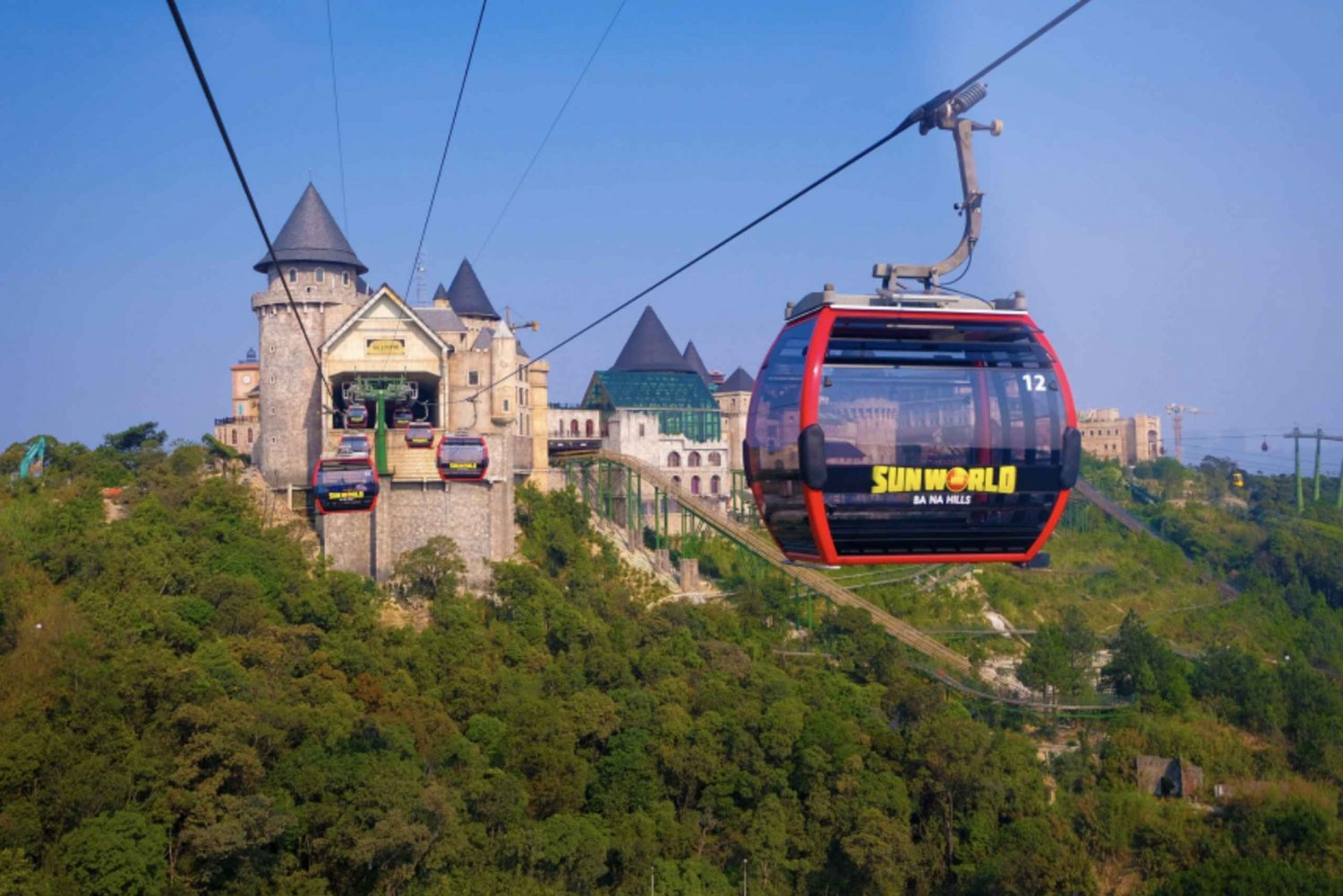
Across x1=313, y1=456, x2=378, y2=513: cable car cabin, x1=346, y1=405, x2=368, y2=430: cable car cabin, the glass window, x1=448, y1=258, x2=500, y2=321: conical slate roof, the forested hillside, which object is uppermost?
x1=448, y1=258, x2=500, y2=321: conical slate roof

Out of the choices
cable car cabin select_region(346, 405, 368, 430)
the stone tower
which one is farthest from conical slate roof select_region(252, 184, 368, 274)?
cable car cabin select_region(346, 405, 368, 430)

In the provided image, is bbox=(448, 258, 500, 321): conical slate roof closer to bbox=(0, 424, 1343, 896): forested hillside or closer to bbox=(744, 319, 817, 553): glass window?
bbox=(0, 424, 1343, 896): forested hillside

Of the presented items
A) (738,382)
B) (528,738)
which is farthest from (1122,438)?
(528,738)

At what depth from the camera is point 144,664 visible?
1122 inches

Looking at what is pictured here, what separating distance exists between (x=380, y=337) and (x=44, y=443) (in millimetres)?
11158

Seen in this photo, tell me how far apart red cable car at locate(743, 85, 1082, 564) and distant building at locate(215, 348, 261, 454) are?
1657 inches

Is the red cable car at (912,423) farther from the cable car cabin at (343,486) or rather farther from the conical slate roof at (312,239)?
the conical slate roof at (312,239)

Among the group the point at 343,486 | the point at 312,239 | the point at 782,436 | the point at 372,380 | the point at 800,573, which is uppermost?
the point at 312,239

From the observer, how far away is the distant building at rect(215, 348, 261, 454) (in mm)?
55062

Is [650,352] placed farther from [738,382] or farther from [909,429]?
[909,429]

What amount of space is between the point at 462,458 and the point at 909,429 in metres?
24.2

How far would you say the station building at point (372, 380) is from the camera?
39.9 m

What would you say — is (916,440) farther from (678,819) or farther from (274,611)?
(274,611)

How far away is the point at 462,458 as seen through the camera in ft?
117
